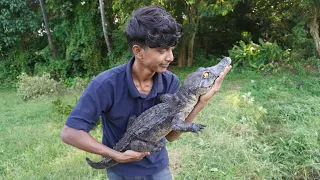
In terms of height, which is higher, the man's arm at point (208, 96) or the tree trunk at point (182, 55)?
the man's arm at point (208, 96)

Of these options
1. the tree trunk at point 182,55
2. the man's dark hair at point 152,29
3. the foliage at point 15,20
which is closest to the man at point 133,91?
the man's dark hair at point 152,29

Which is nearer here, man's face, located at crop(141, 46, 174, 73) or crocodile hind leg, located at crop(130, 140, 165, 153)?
man's face, located at crop(141, 46, 174, 73)

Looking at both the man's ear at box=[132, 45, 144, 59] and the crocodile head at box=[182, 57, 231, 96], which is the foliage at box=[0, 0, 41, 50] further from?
the crocodile head at box=[182, 57, 231, 96]

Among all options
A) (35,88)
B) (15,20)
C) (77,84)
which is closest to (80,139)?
(35,88)

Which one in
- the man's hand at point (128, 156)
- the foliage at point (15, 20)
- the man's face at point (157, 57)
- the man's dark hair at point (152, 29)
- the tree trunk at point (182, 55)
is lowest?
the tree trunk at point (182, 55)

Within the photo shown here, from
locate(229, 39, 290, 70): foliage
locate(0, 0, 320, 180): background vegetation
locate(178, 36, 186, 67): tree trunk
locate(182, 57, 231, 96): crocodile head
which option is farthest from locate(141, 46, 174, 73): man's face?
locate(178, 36, 186, 67): tree trunk

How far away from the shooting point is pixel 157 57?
4.67 feet

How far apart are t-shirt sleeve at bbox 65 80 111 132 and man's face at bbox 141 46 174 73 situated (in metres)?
0.26

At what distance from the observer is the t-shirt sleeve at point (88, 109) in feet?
4.66

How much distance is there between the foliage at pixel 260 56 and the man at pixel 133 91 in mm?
7144

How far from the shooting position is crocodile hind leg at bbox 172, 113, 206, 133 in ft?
4.87

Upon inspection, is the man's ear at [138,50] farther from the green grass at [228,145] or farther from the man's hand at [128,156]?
the green grass at [228,145]

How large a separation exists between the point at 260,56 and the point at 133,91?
7.92 metres

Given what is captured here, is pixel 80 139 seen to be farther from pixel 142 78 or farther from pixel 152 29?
pixel 152 29
